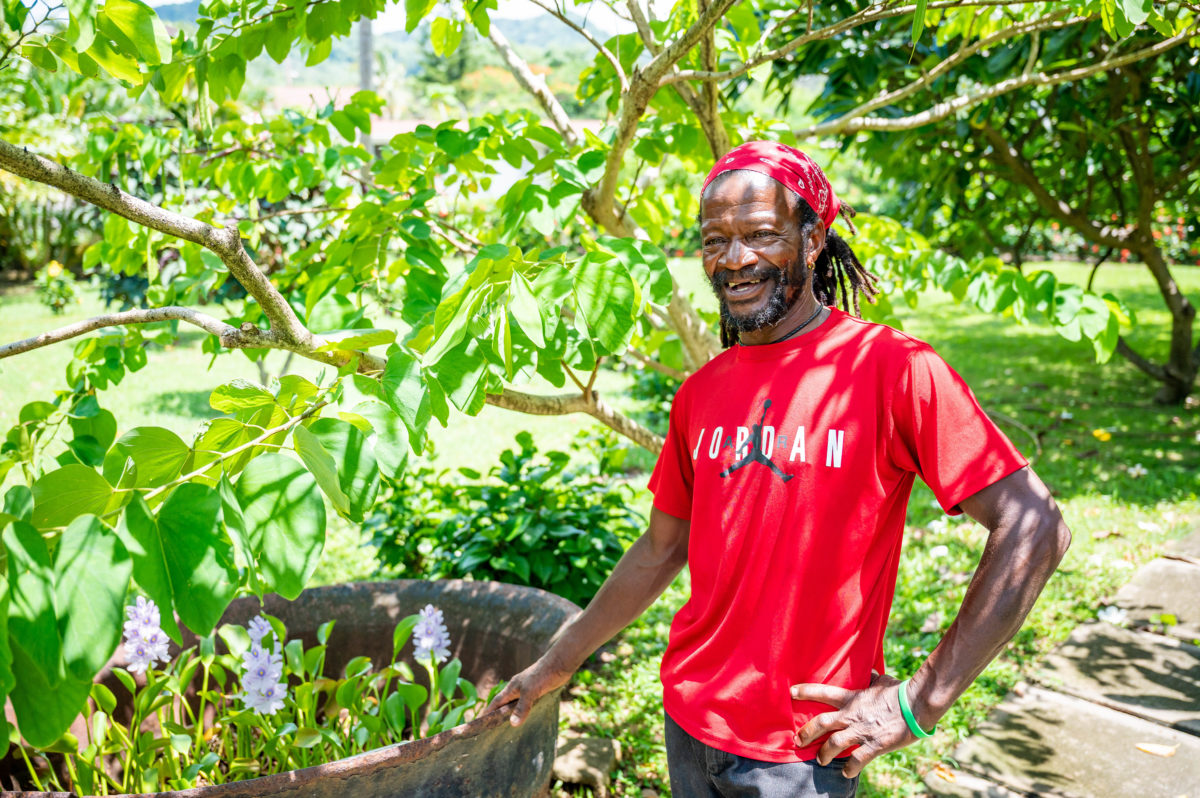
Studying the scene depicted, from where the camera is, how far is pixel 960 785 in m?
2.97

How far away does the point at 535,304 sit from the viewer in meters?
1.43

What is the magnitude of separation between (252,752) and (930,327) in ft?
40.2

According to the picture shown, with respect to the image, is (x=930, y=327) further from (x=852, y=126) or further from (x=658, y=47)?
(x=658, y=47)

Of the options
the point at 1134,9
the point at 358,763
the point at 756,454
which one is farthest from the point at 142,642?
the point at 1134,9

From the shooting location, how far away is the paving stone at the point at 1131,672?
3.35 metres

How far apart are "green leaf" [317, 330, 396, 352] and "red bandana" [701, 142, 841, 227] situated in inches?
28.3

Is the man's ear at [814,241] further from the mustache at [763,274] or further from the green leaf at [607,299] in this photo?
the green leaf at [607,299]

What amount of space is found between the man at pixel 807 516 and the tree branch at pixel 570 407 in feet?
1.96

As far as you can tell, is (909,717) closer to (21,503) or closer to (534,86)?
(21,503)

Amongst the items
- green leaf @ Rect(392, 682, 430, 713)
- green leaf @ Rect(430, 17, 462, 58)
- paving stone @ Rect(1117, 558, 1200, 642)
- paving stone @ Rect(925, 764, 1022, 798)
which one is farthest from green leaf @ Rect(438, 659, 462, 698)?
paving stone @ Rect(1117, 558, 1200, 642)

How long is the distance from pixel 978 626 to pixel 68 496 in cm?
135

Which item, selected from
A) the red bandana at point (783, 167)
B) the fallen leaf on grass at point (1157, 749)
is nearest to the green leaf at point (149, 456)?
the red bandana at point (783, 167)

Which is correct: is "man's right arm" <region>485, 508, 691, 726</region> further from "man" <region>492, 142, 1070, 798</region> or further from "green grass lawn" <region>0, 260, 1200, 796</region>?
"green grass lawn" <region>0, 260, 1200, 796</region>

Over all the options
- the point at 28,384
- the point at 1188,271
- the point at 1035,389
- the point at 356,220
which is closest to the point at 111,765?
the point at 356,220
